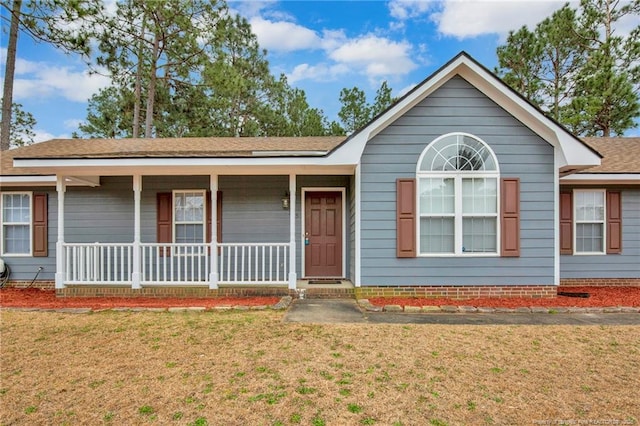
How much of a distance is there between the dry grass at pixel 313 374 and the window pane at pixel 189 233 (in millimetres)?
3289

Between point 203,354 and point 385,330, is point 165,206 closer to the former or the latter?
point 203,354

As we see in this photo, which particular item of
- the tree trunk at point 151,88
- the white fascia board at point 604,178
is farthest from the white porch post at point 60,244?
the white fascia board at point 604,178

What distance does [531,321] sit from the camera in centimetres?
553

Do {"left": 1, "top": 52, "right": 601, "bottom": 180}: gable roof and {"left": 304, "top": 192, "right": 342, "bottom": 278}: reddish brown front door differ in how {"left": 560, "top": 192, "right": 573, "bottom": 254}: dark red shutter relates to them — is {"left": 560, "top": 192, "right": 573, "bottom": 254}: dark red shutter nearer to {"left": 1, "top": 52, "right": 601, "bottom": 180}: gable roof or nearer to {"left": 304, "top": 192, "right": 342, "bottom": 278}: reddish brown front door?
Result: {"left": 1, "top": 52, "right": 601, "bottom": 180}: gable roof

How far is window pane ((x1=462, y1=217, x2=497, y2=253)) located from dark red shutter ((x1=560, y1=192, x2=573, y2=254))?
2.76 m

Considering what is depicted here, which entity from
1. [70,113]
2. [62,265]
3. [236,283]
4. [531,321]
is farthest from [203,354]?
[70,113]

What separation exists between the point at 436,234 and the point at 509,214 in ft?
4.73

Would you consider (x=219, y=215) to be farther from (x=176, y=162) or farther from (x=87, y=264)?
(x=87, y=264)

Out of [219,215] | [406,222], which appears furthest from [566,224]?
[219,215]

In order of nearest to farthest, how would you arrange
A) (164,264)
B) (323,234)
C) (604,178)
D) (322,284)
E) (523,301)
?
(523,301)
(164,264)
(322,284)
(604,178)
(323,234)

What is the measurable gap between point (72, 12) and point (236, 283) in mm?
8422

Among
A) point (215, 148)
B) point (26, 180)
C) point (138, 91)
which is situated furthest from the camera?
point (138, 91)

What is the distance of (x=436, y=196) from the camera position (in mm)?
7047

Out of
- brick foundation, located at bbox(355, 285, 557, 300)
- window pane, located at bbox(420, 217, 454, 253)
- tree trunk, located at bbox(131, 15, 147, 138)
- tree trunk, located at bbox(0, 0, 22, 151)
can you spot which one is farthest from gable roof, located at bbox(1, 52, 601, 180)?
tree trunk, located at bbox(131, 15, 147, 138)
